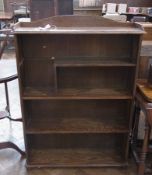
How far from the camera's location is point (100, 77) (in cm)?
204

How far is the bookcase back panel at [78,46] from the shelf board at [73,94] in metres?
0.28

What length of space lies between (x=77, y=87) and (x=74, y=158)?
68 centimetres

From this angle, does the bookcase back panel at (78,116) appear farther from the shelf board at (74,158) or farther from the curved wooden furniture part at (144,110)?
the shelf board at (74,158)

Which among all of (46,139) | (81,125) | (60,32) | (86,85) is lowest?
(46,139)

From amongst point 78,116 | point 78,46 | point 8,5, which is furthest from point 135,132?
point 8,5

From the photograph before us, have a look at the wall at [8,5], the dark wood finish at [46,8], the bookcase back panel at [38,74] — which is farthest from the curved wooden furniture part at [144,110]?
the wall at [8,5]

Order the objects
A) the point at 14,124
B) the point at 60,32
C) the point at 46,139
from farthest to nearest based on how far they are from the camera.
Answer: the point at 14,124 → the point at 46,139 → the point at 60,32

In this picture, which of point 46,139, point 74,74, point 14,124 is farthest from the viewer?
point 14,124

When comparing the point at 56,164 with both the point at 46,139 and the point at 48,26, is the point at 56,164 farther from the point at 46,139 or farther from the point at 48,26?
the point at 48,26

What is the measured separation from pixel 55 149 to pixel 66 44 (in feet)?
3.45

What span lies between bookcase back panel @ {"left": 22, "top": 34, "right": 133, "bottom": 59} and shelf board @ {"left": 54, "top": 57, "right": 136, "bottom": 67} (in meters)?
0.04

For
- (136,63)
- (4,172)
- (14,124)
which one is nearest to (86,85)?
(136,63)

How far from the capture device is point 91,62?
186 cm

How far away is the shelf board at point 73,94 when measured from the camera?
6.18 feet
